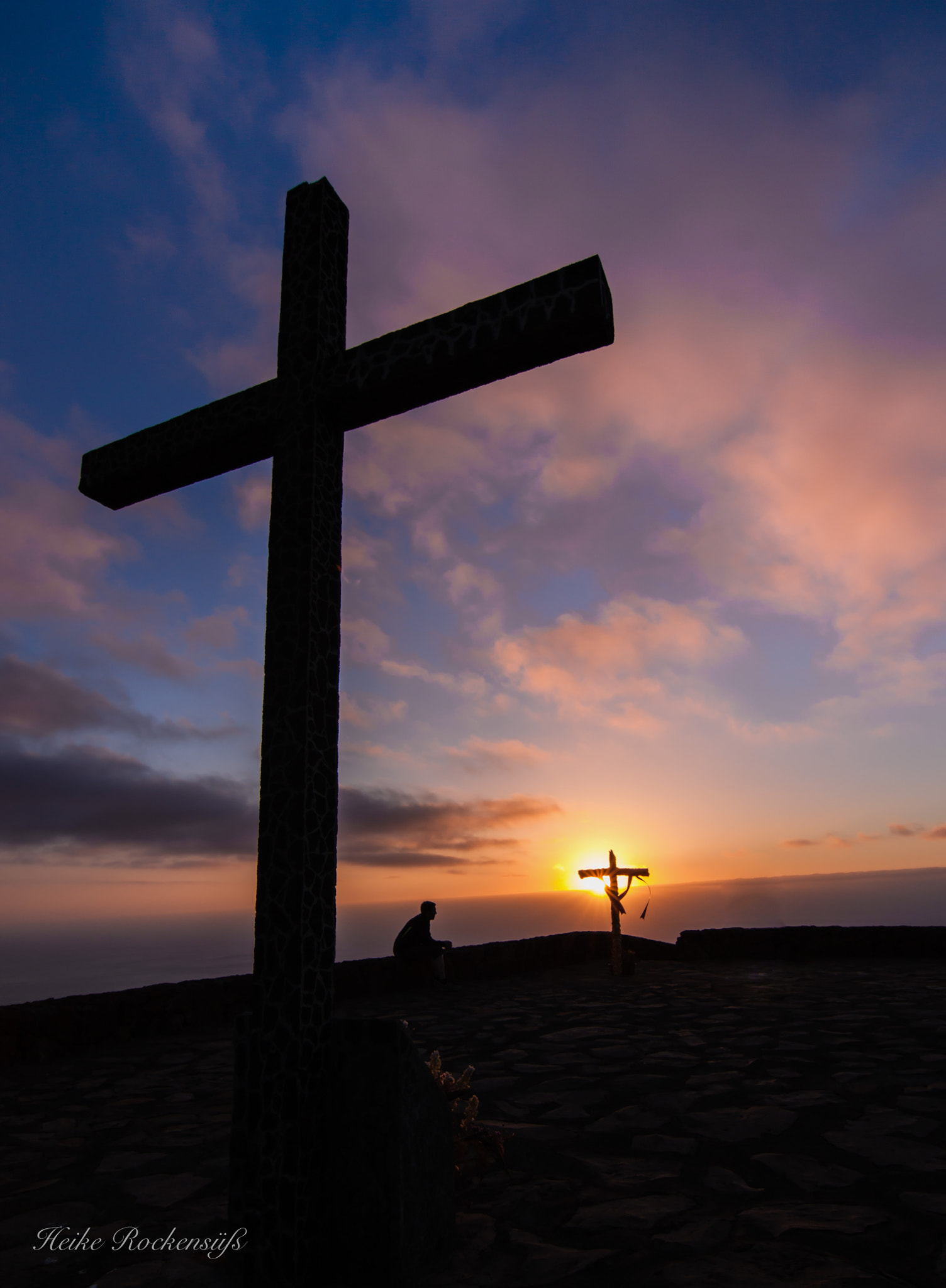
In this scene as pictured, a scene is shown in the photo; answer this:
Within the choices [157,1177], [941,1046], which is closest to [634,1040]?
[941,1046]

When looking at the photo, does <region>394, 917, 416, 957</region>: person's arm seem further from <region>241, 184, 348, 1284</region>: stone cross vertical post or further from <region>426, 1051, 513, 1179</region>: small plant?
<region>241, 184, 348, 1284</region>: stone cross vertical post

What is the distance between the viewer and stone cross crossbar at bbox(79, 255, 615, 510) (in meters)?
2.91

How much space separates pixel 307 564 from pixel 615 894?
369 inches

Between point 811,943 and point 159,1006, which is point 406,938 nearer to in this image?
point 159,1006

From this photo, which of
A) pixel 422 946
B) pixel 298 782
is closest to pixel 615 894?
pixel 422 946

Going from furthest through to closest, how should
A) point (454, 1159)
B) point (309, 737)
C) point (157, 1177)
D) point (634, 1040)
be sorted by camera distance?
point (634, 1040) < point (157, 1177) < point (454, 1159) < point (309, 737)

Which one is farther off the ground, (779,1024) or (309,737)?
(309,737)

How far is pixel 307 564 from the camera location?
309 centimetres

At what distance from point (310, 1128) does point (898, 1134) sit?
307 cm

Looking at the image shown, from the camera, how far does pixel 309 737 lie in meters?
2.95

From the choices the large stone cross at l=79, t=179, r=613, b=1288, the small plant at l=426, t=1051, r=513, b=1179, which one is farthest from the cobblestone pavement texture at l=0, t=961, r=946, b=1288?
the large stone cross at l=79, t=179, r=613, b=1288

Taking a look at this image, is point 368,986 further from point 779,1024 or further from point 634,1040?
point 779,1024

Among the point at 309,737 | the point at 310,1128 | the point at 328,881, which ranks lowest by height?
the point at 310,1128

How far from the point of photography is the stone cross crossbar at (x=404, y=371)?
291cm
